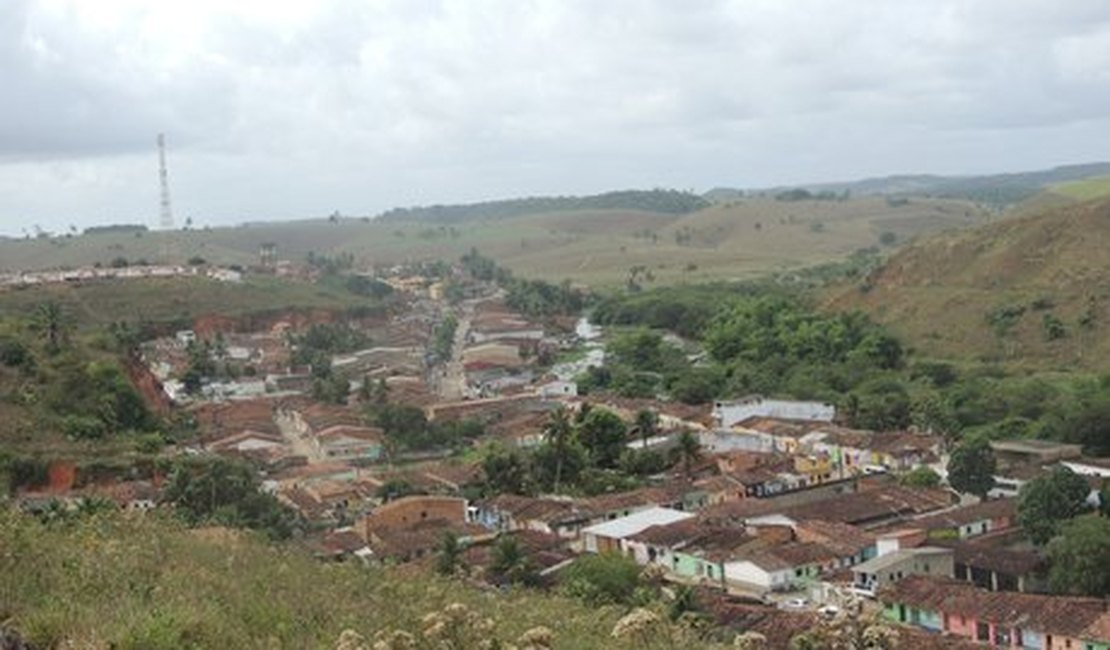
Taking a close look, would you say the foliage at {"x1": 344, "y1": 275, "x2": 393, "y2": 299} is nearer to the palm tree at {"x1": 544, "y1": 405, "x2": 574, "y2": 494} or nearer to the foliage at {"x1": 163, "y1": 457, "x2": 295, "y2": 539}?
the palm tree at {"x1": 544, "y1": 405, "x2": 574, "y2": 494}

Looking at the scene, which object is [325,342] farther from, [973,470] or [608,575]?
[608,575]

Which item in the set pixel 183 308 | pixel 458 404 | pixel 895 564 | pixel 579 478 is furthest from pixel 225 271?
pixel 895 564

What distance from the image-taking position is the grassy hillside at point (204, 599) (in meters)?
6.85

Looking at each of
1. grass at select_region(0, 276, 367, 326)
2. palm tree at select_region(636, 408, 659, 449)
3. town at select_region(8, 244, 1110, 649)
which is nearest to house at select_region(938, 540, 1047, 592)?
town at select_region(8, 244, 1110, 649)

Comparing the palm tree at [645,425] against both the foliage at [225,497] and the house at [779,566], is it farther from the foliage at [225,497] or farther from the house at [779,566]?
the foliage at [225,497]

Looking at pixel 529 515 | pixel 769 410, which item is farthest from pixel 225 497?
pixel 769 410

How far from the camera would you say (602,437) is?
4094 centimetres

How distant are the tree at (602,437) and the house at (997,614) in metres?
15.6

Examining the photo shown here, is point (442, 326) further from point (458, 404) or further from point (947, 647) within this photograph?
point (947, 647)

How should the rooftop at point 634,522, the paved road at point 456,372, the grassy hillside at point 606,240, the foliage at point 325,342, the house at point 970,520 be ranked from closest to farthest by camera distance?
the house at point 970,520, the rooftop at point 634,522, the paved road at point 456,372, the foliage at point 325,342, the grassy hillside at point 606,240

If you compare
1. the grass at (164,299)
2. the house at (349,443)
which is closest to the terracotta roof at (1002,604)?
the house at (349,443)

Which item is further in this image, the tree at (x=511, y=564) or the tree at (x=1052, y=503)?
the tree at (x=1052, y=503)

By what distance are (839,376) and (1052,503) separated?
23.5m

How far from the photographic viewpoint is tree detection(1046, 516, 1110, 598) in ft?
80.9
